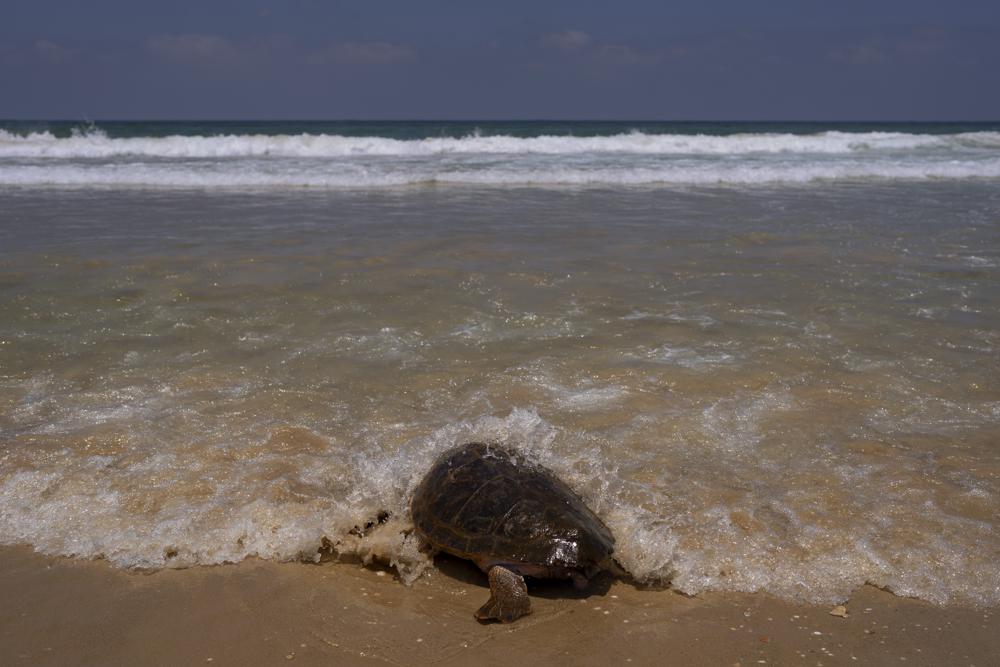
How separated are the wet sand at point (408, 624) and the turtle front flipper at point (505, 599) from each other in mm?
44

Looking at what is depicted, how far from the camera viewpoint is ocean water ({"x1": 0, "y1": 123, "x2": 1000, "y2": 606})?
3578 mm

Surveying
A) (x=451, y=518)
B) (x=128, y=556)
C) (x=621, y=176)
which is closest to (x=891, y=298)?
(x=451, y=518)

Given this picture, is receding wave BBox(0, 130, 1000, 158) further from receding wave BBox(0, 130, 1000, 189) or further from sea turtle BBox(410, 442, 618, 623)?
sea turtle BBox(410, 442, 618, 623)

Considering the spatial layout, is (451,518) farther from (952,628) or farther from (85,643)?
(952,628)

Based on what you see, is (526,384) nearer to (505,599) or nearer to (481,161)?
(505,599)

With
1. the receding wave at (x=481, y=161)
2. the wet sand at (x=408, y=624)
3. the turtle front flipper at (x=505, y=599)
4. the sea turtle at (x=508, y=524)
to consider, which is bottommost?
the wet sand at (x=408, y=624)

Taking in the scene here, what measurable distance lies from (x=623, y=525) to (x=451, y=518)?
0.78 meters

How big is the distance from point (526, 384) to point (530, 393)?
132 millimetres

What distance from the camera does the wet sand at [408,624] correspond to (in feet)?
9.41

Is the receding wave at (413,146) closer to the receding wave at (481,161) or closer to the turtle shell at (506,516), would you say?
the receding wave at (481,161)

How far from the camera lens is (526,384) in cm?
507

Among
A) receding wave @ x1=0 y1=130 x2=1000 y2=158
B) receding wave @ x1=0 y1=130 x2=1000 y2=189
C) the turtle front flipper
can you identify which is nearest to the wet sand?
the turtle front flipper

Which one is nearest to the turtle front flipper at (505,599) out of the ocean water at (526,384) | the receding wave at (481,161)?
the ocean water at (526,384)

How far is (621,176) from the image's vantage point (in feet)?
54.2
